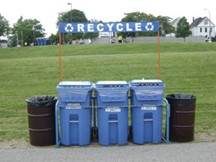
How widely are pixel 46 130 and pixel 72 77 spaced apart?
10664 mm

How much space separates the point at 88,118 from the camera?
21.9 feet

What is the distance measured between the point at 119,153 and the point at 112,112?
79 cm

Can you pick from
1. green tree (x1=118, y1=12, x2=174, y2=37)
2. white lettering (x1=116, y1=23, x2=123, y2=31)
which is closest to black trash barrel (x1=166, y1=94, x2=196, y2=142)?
white lettering (x1=116, y1=23, x2=123, y2=31)

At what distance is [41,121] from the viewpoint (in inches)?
262

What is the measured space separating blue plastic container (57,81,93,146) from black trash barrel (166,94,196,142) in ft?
5.23

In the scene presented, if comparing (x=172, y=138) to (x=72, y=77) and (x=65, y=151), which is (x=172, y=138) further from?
→ (x=72, y=77)

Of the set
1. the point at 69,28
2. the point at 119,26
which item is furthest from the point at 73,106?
the point at 119,26

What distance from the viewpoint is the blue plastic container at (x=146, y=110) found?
6594 millimetres

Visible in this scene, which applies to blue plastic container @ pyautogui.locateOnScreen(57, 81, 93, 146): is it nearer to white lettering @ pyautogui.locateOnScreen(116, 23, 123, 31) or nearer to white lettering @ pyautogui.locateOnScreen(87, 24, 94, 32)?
white lettering @ pyautogui.locateOnScreen(87, 24, 94, 32)

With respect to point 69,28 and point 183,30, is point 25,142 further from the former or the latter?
point 183,30

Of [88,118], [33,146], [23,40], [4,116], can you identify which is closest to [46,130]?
[33,146]

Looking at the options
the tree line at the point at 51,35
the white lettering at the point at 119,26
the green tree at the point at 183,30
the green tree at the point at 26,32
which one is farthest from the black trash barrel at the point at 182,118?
the green tree at the point at 26,32

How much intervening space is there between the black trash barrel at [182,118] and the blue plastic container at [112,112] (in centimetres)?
93

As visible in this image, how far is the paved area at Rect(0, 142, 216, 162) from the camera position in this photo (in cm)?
588
